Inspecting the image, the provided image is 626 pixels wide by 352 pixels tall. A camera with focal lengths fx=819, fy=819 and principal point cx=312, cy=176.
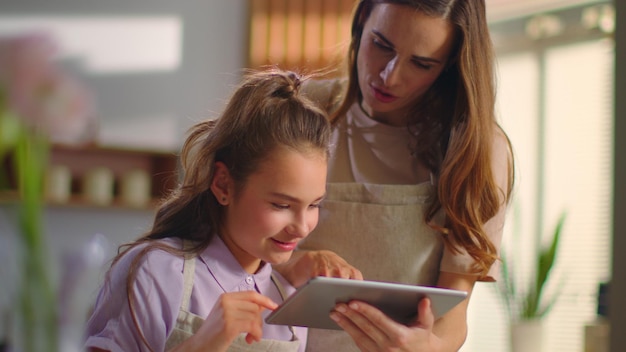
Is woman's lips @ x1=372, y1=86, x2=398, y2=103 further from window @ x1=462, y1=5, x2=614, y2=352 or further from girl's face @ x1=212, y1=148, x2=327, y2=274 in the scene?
window @ x1=462, y1=5, x2=614, y2=352

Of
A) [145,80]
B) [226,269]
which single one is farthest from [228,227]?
[145,80]

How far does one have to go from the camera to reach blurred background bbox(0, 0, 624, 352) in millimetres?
4688

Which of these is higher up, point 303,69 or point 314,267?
point 303,69

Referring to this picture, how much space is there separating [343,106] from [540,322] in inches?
120

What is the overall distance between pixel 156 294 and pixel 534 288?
354 centimetres

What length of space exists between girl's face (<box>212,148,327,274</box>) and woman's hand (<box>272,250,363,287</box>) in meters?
0.09

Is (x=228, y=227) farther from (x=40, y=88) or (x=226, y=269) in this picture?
(x=40, y=88)

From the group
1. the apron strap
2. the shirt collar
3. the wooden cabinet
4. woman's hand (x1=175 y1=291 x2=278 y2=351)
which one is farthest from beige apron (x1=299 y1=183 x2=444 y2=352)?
the wooden cabinet

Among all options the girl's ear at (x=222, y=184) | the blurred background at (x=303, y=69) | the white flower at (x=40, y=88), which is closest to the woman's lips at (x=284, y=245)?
the girl's ear at (x=222, y=184)

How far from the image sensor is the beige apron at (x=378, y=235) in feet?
5.96

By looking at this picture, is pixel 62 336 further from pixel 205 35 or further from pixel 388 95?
pixel 205 35

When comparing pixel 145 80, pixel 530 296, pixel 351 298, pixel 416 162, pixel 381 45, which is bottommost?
pixel 530 296

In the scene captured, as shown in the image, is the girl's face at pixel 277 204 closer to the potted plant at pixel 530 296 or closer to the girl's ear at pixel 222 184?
the girl's ear at pixel 222 184

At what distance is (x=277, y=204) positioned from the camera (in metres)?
1.57
